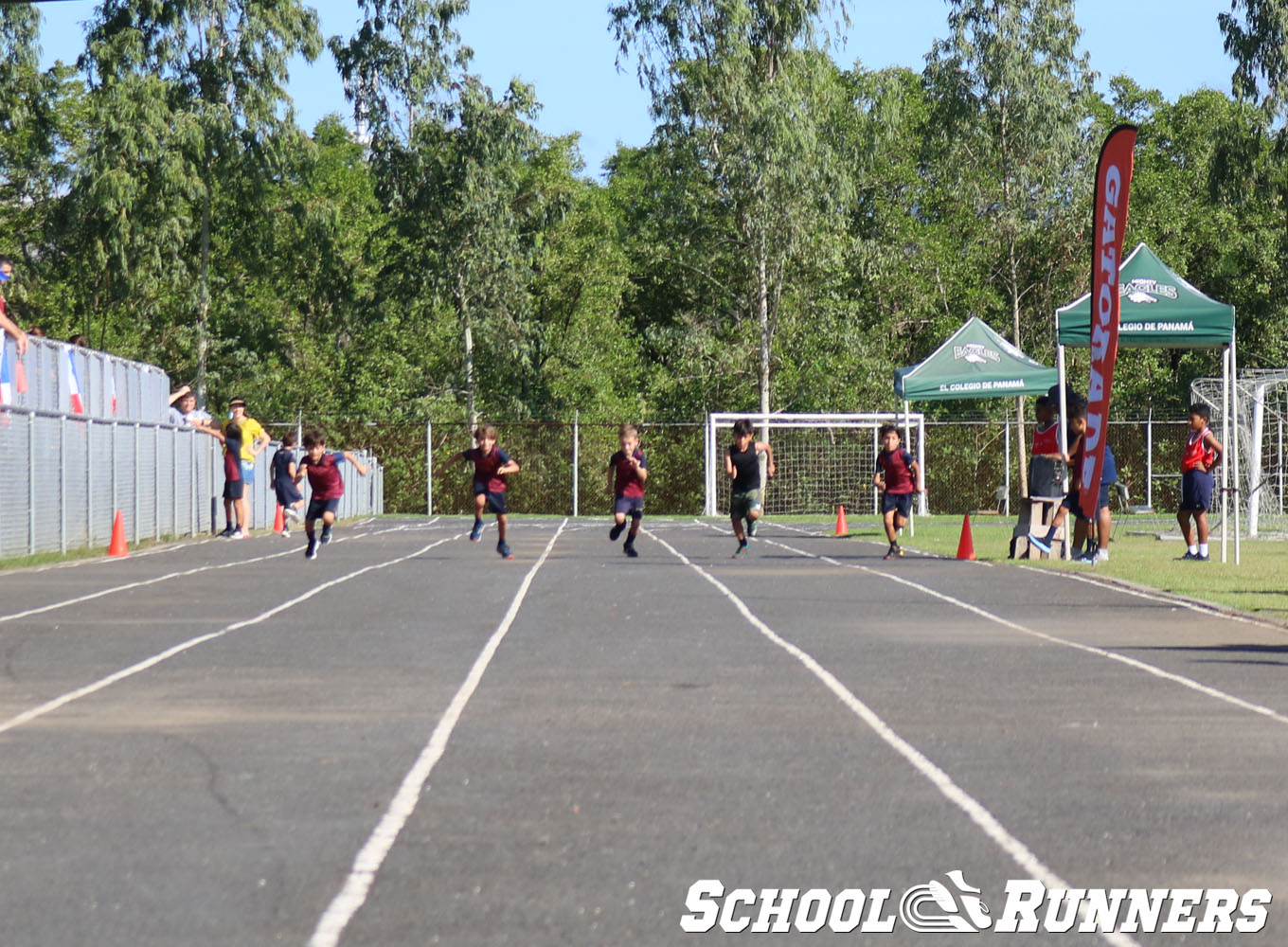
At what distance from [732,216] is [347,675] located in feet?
137

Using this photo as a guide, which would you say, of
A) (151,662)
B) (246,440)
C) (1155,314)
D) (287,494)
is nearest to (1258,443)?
(1155,314)

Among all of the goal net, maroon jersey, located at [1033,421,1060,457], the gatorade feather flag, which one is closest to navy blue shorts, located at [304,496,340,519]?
maroon jersey, located at [1033,421,1060,457]

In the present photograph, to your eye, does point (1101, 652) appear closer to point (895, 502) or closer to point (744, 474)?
point (895, 502)

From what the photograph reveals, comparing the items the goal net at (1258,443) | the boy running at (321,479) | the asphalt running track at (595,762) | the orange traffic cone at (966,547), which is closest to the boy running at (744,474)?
the orange traffic cone at (966,547)

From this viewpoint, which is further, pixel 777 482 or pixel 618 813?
pixel 777 482

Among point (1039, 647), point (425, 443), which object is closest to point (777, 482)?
point (425, 443)

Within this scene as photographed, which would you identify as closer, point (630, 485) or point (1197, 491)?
point (1197, 491)

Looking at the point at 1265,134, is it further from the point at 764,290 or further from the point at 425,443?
the point at 425,443

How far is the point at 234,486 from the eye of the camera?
30281 millimetres

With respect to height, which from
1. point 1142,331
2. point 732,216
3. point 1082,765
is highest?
point 732,216

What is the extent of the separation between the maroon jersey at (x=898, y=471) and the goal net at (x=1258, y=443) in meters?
5.90

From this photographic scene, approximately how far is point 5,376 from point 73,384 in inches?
138

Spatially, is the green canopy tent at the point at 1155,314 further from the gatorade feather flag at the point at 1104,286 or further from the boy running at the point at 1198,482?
Answer: the gatorade feather flag at the point at 1104,286

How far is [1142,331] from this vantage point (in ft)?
85.4
